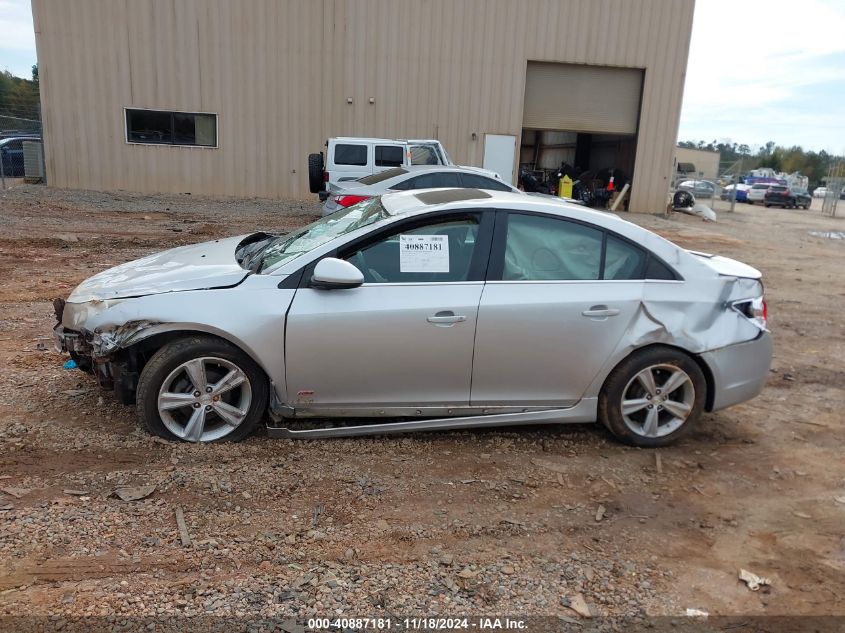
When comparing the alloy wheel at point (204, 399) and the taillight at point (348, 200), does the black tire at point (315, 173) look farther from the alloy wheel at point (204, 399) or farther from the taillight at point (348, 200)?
the alloy wheel at point (204, 399)

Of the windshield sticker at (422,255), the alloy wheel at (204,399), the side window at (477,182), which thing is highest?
the side window at (477,182)

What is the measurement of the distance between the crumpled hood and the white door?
62.7 feet

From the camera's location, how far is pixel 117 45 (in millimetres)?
20469

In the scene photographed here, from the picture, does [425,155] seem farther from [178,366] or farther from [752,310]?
[178,366]

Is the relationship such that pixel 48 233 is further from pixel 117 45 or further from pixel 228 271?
pixel 117 45

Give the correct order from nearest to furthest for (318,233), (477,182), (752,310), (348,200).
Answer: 1. (752,310)
2. (318,233)
3. (348,200)
4. (477,182)

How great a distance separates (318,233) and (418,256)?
87cm

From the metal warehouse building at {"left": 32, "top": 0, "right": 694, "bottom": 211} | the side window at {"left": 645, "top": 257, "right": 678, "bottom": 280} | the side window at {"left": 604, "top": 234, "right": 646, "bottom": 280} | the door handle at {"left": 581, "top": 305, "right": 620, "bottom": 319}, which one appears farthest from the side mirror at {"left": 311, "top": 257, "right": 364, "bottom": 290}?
the metal warehouse building at {"left": 32, "top": 0, "right": 694, "bottom": 211}

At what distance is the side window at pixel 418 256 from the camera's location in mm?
4117

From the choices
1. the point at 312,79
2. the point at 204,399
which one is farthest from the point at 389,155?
the point at 204,399

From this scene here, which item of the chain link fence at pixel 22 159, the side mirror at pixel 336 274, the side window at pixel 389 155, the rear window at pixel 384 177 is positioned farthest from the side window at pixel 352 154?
the side mirror at pixel 336 274

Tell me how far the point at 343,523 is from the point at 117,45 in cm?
2138

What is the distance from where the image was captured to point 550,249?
14.0 ft

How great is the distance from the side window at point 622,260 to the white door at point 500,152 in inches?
748
